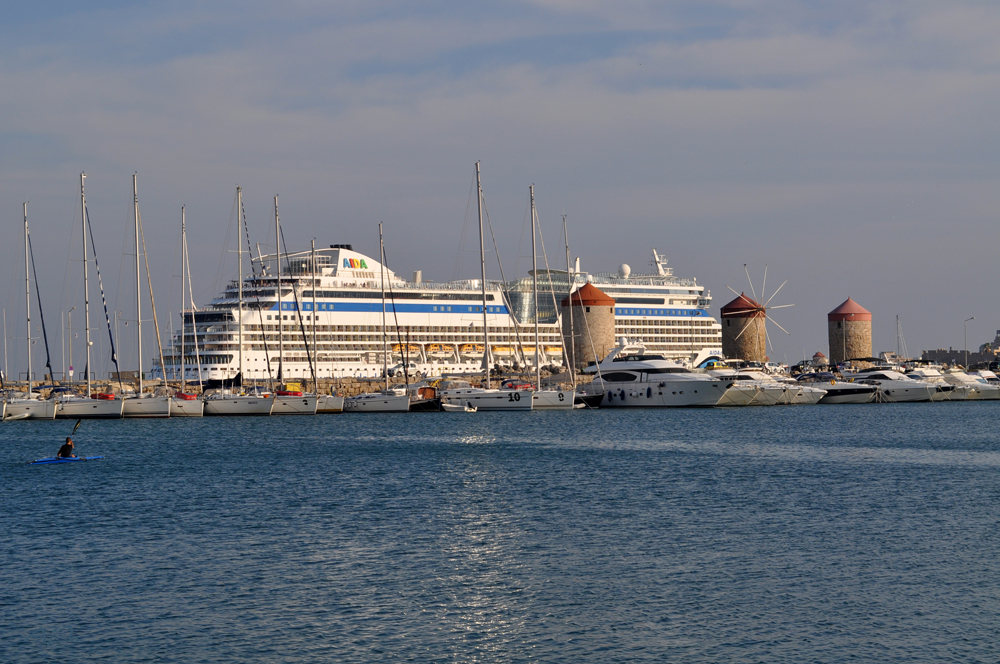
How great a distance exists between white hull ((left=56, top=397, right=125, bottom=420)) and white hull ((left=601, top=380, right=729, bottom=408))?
31.2m

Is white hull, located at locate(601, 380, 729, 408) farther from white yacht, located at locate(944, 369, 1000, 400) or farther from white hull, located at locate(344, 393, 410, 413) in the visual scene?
white yacht, located at locate(944, 369, 1000, 400)

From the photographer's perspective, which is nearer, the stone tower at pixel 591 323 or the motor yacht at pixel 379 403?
the motor yacht at pixel 379 403

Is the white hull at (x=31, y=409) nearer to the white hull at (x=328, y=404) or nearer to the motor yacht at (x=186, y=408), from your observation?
the motor yacht at (x=186, y=408)

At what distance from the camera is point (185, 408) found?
56938 millimetres

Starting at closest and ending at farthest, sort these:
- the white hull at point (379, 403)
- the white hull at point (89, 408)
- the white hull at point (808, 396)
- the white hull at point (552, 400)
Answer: the white hull at point (89, 408)
the white hull at point (552, 400)
the white hull at point (379, 403)
the white hull at point (808, 396)

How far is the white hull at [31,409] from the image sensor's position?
58219 millimetres

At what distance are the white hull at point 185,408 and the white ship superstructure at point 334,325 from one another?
23.7m

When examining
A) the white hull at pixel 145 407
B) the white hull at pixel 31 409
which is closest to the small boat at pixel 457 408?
the white hull at pixel 145 407

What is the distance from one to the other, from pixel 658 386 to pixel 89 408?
114ft

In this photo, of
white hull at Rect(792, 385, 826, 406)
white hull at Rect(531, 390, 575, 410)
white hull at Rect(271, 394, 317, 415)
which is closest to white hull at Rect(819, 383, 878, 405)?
white hull at Rect(792, 385, 826, 406)

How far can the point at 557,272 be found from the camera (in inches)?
4156

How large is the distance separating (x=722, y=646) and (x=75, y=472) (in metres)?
25.6

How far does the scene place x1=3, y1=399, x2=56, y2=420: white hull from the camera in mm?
58219

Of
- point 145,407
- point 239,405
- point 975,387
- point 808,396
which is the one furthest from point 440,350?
point 975,387
